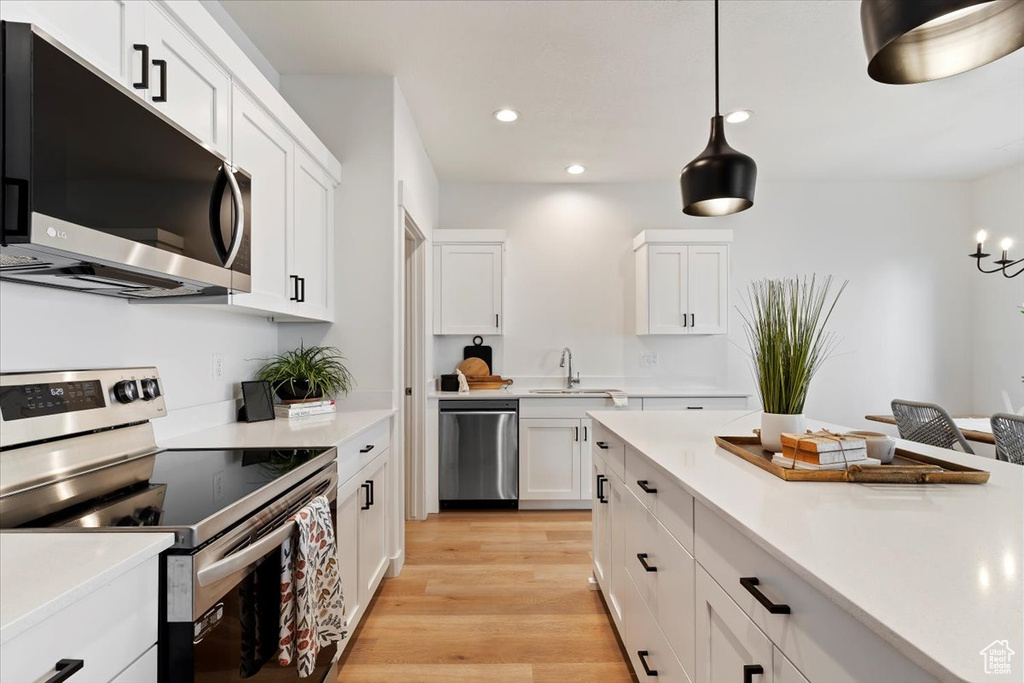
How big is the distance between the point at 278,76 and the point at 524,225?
7.79 feet

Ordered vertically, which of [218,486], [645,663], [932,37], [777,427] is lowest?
[645,663]

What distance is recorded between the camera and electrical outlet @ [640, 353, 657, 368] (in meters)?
4.81

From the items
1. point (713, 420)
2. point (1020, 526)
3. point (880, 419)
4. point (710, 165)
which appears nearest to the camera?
point (1020, 526)

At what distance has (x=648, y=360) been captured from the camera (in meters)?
4.82

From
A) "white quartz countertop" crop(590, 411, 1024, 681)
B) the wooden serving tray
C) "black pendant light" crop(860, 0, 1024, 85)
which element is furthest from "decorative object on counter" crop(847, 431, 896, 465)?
"black pendant light" crop(860, 0, 1024, 85)

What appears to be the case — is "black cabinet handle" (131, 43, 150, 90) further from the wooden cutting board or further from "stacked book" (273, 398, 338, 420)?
the wooden cutting board

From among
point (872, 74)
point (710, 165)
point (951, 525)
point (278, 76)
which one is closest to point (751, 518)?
point (951, 525)

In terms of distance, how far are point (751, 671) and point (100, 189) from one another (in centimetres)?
160

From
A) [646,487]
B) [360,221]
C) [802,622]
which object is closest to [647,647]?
[646,487]

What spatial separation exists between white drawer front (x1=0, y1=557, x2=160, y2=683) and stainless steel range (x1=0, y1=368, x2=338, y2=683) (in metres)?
0.05

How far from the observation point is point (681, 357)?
483cm

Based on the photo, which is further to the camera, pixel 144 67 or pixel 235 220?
pixel 235 220

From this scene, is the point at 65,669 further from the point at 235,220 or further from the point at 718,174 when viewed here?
the point at 718,174

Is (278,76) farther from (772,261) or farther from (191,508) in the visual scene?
(772,261)
